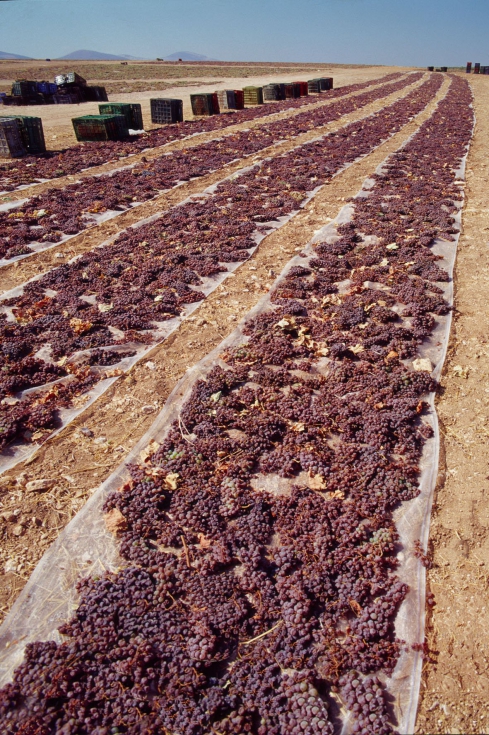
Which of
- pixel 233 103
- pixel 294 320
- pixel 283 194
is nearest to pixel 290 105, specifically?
pixel 233 103

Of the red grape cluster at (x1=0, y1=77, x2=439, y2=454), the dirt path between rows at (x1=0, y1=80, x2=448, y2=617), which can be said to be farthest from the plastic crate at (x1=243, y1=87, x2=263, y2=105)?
the dirt path between rows at (x1=0, y1=80, x2=448, y2=617)

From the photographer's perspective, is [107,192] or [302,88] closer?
[107,192]

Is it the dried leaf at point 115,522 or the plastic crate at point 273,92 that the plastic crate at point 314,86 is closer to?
the plastic crate at point 273,92

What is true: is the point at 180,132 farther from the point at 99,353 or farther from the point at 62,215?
the point at 99,353

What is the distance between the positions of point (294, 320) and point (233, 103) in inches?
1138

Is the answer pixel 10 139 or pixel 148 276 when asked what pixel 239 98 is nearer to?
pixel 10 139

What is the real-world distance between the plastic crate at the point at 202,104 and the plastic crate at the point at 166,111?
3.18m

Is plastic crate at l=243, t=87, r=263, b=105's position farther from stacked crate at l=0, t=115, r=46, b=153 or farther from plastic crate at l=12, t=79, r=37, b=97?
stacked crate at l=0, t=115, r=46, b=153

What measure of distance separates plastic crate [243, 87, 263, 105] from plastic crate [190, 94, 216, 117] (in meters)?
6.91

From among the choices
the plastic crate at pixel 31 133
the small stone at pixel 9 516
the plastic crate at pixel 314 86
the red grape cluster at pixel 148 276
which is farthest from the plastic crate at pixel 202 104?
the small stone at pixel 9 516

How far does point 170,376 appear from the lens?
5.64 meters

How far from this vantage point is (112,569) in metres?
3.53

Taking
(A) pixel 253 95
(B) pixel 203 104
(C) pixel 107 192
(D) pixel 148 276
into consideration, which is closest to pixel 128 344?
(D) pixel 148 276

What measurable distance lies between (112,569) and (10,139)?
694 inches
